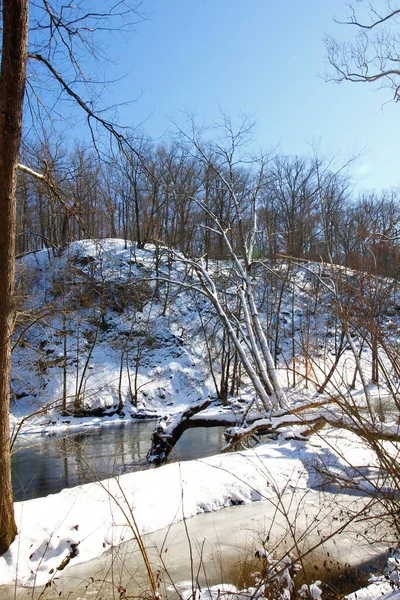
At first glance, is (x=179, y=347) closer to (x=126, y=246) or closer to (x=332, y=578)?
(x=126, y=246)

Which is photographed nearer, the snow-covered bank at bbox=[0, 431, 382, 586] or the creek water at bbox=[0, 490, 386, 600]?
the creek water at bbox=[0, 490, 386, 600]

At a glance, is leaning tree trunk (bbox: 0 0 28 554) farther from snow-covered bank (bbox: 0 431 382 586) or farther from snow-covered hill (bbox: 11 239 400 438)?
snow-covered hill (bbox: 11 239 400 438)

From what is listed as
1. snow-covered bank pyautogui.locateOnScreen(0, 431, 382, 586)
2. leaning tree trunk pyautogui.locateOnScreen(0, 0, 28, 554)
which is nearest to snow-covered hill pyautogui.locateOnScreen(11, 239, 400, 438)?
snow-covered bank pyautogui.locateOnScreen(0, 431, 382, 586)

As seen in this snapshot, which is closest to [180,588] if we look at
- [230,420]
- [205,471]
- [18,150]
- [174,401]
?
[205,471]

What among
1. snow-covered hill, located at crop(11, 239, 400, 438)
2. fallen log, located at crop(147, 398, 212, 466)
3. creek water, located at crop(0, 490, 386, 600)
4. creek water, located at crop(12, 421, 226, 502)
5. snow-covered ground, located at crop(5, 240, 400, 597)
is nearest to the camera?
creek water, located at crop(0, 490, 386, 600)

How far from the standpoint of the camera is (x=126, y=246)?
3788 centimetres

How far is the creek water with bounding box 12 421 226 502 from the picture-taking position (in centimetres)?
1119

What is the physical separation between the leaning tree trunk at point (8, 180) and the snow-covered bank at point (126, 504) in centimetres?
47

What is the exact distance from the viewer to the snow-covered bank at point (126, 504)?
5535 mm

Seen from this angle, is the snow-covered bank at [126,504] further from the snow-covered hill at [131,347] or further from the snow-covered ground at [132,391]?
the snow-covered hill at [131,347]

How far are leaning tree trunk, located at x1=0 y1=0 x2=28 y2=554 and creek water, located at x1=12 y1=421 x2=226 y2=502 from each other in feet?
13.4

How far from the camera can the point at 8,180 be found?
493 cm

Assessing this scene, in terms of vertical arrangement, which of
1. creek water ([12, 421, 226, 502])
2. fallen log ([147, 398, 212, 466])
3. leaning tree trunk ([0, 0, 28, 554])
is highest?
leaning tree trunk ([0, 0, 28, 554])

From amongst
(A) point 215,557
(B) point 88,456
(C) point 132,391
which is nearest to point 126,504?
(A) point 215,557
